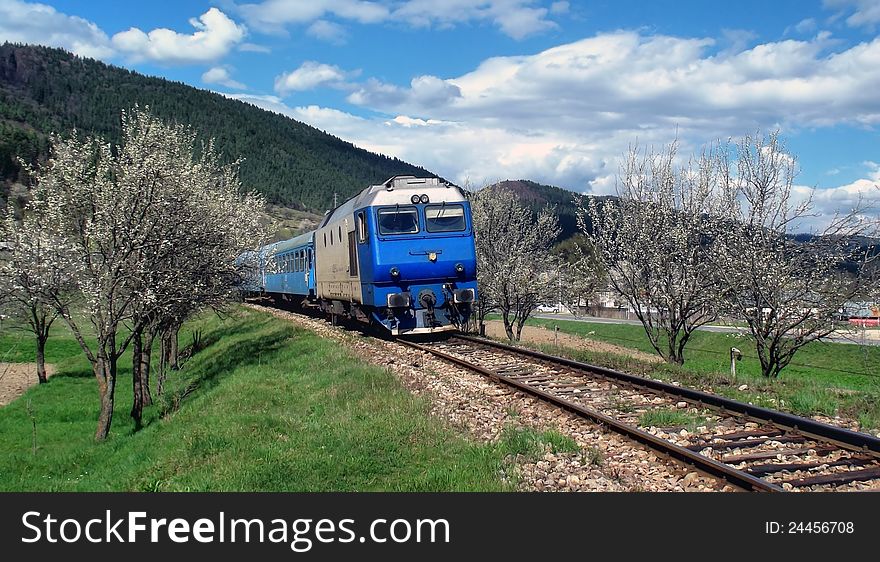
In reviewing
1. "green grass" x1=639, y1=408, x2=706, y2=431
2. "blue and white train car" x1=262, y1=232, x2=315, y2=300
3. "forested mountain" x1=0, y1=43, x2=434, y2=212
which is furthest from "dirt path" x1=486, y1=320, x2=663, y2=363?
"forested mountain" x1=0, y1=43, x2=434, y2=212

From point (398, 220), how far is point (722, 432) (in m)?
11.1

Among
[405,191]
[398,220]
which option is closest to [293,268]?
[405,191]

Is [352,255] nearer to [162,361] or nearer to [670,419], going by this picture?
[162,361]

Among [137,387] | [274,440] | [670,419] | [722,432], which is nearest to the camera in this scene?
[722,432]

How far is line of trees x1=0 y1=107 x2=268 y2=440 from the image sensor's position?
47.8ft

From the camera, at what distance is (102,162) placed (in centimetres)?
1528

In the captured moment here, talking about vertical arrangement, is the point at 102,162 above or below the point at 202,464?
above

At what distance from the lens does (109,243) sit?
48.0 ft

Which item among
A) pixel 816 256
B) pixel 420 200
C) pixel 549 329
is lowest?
pixel 549 329

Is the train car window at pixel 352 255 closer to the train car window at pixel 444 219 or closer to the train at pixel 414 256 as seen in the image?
the train at pixel 414 256

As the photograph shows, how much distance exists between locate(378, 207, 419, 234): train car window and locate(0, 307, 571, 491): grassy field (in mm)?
3279

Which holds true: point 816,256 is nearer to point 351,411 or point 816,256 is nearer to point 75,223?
point 351,411
